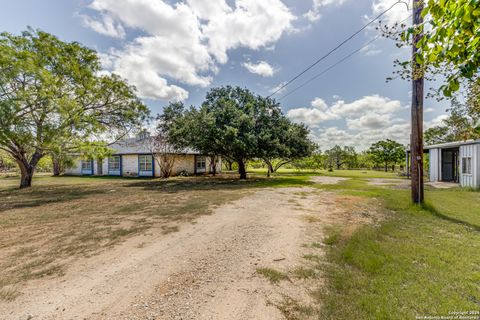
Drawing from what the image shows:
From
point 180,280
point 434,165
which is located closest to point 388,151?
point 434,165

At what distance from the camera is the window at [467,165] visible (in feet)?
36.6

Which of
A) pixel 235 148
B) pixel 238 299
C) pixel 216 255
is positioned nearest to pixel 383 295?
pixel 238 299

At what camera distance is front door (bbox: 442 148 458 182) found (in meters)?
Answer: 15.9

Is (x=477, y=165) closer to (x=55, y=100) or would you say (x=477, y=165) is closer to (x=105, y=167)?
(x=55, y=100)

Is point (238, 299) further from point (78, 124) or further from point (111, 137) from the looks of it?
point (111, 137)

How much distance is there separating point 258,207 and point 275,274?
436 cm

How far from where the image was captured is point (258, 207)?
24.1 feet

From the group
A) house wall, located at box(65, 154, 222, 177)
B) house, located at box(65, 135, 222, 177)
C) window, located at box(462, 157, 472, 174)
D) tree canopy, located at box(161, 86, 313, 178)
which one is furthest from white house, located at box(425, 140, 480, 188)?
house wall, located at box(65, 154, 222, 177)

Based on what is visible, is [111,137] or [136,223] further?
[111,137]

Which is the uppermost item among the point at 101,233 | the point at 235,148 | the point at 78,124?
the point at 78,124

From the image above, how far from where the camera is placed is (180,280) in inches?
114

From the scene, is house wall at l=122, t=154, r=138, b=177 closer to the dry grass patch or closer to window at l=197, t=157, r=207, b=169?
window at l=197, t=157, r=207, b=169

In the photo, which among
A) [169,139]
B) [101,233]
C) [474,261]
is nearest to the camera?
[474,261]

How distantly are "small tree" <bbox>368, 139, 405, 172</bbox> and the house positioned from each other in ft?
92.7
